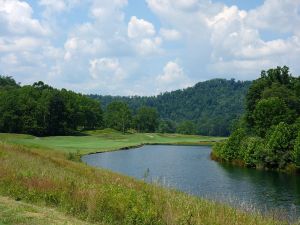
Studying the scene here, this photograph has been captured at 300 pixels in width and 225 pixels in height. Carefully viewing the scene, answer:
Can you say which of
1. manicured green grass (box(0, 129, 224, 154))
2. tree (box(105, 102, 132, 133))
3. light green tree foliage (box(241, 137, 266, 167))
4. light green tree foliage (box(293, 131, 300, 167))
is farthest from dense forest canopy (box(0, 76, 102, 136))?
light green tree foliage (box(293, 131, 300, 167))

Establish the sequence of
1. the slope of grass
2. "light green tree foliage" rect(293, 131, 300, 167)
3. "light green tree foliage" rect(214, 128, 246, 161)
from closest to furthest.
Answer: the slope of grass
"light green tree foliage" rect(293, 131, 300, 167)
"light green tree foliage" rect(214, 128, 246, 161)

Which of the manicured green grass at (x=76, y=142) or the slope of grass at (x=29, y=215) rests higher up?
the manicured green grass at (x=76, y=142)

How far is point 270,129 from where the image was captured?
7025cm

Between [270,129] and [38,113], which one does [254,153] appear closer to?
[270,129]

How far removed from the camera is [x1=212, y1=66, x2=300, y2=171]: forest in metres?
61.3


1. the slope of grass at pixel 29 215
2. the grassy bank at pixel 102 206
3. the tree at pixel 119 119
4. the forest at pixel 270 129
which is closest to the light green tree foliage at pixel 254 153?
the forest at pixel 270 129

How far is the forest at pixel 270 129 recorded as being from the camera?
61312mm

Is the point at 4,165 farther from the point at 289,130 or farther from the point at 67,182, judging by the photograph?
the point at 289,130

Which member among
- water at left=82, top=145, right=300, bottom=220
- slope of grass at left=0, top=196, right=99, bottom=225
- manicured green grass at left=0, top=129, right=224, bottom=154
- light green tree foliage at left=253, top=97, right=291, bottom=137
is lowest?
water at left=82, top=145, right=300, bottom=220

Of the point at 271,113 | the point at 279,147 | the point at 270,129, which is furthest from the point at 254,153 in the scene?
the point at 271,113

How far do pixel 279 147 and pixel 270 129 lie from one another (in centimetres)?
912

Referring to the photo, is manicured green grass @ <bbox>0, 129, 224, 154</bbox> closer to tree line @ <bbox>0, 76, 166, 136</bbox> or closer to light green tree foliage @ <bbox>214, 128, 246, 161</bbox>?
tree line @ <bbox>0, 76, 166, 136</bbox>

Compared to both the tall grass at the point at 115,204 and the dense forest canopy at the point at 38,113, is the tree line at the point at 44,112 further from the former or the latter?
the tall grass at the point at 115,204

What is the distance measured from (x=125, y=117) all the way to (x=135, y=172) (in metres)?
124
